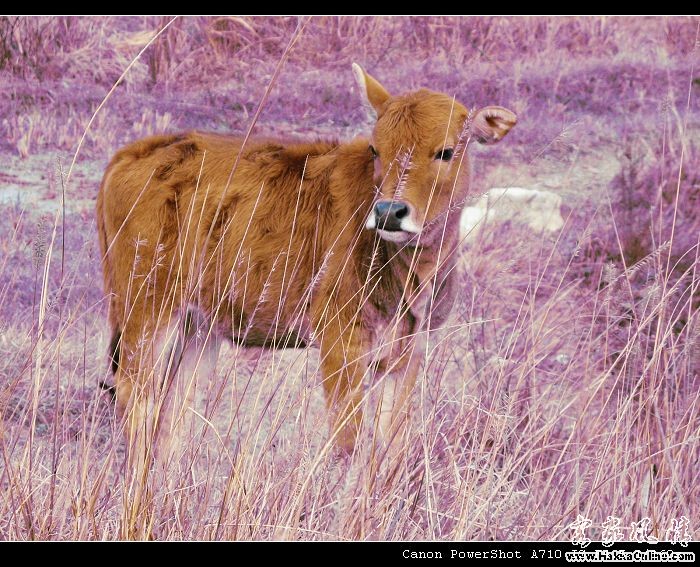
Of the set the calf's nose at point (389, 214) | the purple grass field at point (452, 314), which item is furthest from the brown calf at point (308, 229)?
the purple grass field at point (452, 314)

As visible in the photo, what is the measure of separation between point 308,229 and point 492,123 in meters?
1.19

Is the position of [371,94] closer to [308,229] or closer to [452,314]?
[308,229]

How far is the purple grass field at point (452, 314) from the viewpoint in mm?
3863

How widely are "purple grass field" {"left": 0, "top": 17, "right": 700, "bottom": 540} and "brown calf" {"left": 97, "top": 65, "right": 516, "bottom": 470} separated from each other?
0.28 m

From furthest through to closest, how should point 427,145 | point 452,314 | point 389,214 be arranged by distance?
point 452,314
point 427,145
point 389,214

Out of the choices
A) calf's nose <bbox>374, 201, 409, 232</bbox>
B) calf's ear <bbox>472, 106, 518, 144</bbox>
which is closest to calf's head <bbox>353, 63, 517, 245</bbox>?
Answer: calf's ear <bbox>472, 106, 518, 144</bbox>

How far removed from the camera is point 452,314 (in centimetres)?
557

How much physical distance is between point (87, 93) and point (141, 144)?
12.6 ft

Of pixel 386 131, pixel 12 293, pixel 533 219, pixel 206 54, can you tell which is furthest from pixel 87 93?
pixel 386 131

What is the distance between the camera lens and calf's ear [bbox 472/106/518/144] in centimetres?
517

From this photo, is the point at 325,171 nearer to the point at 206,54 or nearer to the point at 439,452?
the point at 439,452

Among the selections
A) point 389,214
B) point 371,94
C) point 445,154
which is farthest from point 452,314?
point 371,94

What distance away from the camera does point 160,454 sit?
3898 mm
